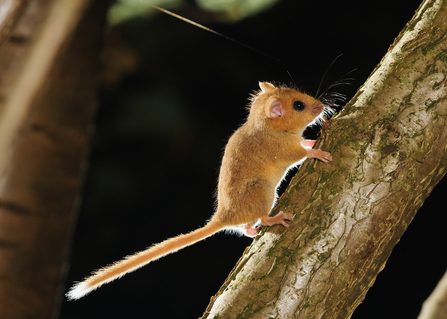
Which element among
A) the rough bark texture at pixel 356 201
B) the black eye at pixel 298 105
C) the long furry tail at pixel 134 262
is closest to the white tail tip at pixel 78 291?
the long furry tail at pixel 134 262

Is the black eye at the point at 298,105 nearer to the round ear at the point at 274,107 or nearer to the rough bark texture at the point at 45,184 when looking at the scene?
the round ear at the point at 274,107

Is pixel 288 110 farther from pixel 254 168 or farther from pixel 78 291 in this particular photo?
pixel 78 291

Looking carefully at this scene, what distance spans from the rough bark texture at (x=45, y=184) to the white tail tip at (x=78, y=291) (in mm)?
356

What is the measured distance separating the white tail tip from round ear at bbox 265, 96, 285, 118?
3.93 ft

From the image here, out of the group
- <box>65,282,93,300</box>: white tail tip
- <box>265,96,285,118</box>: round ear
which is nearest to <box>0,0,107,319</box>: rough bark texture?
<box>65,282,93,300</box>: white tail tip

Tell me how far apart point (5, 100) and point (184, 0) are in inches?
89.0

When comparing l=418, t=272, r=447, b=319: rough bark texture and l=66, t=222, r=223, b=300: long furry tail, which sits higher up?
l=66, t=222, r=223, b=300: long furry tail

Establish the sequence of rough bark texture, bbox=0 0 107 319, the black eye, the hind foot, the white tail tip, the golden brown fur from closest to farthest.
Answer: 1. rough bark texture, bbox=0 0 107 319
2. the hind foot
3. the white tail tip
4. the golden brown fur
5. the black eye

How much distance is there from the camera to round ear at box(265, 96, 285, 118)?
81.0 inches

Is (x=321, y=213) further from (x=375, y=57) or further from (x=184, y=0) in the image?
(x=375, y=57)

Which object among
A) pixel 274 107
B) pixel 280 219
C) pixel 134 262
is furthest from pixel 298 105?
pixel 134 262

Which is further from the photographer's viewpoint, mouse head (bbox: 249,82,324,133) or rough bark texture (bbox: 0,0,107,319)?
mouse head (bbox: 249,82,324,133)

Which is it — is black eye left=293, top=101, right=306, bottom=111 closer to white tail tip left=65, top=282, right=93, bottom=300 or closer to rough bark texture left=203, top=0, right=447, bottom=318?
rough bark texture left=203, top=0, right=447, bottom=318

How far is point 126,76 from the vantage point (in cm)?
339
